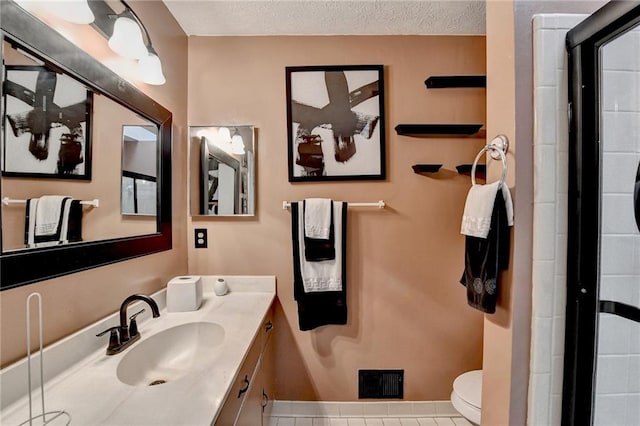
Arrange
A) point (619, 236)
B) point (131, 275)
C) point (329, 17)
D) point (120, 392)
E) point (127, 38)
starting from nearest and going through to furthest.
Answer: point (120, 392), point (619, 236), point (127, 38), point (131, 275), point (329, 17)

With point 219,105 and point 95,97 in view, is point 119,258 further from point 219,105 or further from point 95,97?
point 219,105

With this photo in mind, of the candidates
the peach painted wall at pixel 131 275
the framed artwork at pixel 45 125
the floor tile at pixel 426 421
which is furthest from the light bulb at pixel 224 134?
the floor tile at pixel 426 421

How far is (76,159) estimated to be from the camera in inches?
36.2

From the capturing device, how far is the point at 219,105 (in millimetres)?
1712

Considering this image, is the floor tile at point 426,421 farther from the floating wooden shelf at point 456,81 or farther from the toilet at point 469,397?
the floating wooden shelf at point 456,81

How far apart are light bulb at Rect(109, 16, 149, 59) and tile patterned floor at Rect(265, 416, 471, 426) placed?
2073mm

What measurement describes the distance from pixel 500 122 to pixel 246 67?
146 cm

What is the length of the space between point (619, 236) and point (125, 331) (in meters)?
1.77

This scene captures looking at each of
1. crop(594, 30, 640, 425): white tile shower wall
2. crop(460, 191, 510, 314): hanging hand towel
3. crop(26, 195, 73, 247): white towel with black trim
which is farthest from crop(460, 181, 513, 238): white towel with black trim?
crop(26, 195, 73, 247): white towel with black trim

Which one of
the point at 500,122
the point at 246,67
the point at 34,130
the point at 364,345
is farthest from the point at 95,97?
the point at 364,345

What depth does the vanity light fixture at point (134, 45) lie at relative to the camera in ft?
3.53

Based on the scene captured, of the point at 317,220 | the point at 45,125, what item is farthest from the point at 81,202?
the point at 317,220

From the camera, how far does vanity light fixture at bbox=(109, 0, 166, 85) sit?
108 cm

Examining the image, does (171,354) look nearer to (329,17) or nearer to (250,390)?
(250,390)
